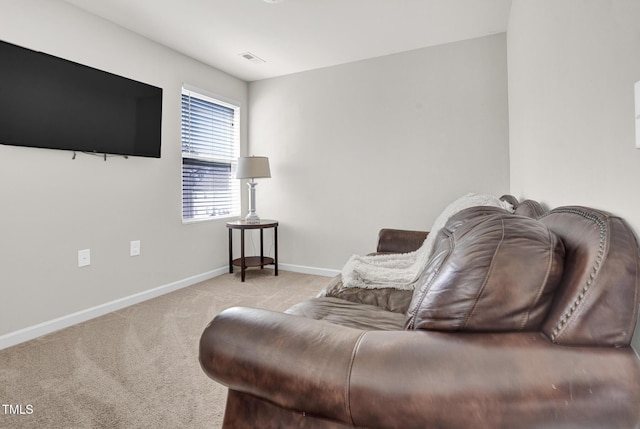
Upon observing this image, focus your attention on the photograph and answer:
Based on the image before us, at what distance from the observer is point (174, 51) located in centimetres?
324

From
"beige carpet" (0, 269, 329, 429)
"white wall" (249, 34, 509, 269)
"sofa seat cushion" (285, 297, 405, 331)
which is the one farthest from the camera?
"white wall" (249, 34, 509, 269)

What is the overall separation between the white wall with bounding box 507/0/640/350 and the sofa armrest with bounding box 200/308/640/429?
0.25 meters

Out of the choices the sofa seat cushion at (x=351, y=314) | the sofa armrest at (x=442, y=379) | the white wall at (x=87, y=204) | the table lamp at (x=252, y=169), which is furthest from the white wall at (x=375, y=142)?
the sofa armrest at (x=442, y=379)

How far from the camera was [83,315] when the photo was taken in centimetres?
253

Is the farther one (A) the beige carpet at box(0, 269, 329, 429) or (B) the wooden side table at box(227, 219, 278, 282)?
(B) the wooden side table at box(227, 219, 278, 282)

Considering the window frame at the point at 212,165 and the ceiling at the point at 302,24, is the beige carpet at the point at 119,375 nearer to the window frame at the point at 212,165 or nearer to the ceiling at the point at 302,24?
the window frame at the point at 212,165

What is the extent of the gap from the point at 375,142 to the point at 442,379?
3.06 metres

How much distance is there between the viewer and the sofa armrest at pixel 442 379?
62 cm

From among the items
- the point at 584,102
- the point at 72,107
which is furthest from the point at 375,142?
the point at 72,107

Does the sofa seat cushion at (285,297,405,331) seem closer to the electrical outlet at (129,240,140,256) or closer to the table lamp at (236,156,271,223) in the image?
the electrical outlet at (129,240,140,256)

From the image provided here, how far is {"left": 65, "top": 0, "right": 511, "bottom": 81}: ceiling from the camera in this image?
248 centimetres

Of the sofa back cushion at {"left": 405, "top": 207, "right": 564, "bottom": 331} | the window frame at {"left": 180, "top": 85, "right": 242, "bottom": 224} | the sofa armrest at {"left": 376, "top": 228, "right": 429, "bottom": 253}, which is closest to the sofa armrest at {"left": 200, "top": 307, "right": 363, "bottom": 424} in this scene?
the sofa back cushion at {"left": 405, "top": 207, "right": 564, "bottom": 331}

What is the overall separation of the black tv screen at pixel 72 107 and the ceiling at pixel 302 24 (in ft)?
1.73

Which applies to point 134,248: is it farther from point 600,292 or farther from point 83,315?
point 600,292
